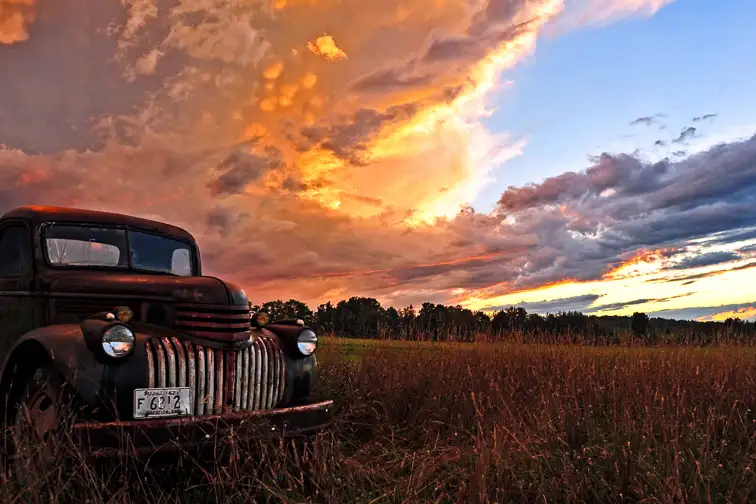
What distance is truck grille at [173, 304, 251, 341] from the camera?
16.9 ft

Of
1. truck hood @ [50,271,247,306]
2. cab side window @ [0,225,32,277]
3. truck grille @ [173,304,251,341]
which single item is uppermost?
cab side window @ [0,225,32,277]

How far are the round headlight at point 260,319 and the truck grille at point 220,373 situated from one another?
424 mm

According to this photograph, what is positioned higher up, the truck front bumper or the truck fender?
the truck fender

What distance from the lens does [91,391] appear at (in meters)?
4.44

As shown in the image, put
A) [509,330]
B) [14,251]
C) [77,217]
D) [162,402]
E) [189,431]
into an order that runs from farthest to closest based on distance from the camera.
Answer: [509,330] < [77,217] < [14,251] < [162,402] < [189,431]

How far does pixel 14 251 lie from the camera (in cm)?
600

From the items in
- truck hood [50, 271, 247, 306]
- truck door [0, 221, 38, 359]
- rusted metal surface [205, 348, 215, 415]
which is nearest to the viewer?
rusted metal surface [205, 348, 215, 415]

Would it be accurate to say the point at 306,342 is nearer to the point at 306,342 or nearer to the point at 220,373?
the point at 306,342

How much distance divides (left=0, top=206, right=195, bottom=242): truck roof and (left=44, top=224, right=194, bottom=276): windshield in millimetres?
73

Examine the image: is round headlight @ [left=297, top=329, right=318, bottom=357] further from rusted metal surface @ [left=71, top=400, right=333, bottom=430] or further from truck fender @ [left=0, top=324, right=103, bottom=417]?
truck fender @ [left=0, top=324, right=103, bottom=417]

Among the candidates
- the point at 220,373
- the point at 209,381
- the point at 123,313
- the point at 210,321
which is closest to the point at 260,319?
the point at 210,321

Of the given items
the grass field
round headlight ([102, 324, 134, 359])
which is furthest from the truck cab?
the grass field

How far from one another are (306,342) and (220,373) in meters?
0.98

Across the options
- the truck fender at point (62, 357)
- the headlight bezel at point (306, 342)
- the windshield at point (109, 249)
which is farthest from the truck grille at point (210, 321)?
the windshield at point (109, 249)
